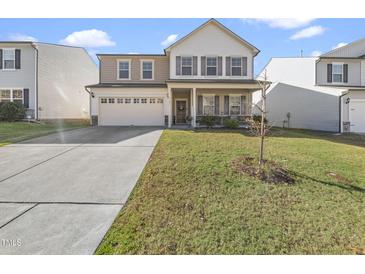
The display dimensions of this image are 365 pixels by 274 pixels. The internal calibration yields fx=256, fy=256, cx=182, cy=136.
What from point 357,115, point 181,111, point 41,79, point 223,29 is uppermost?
point 223,29

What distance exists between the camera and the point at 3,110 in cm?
1833

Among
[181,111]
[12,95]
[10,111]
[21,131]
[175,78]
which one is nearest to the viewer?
[21,131]

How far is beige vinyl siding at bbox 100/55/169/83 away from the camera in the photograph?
64.6 feet

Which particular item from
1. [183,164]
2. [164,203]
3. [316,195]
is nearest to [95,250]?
[164,203]

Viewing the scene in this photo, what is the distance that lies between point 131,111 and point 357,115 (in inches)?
642

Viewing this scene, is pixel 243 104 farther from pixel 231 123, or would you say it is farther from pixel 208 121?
pixel 208 121

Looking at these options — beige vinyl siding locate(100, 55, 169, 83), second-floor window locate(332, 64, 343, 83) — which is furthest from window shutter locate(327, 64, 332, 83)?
beige vinyl siding locate(100, 55, 169, 83)

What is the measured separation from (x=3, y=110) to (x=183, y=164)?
17.3 meters

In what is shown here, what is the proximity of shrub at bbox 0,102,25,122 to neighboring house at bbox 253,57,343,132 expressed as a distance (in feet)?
59.7

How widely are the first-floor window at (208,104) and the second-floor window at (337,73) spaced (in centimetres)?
1091

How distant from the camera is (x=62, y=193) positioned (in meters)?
5.41

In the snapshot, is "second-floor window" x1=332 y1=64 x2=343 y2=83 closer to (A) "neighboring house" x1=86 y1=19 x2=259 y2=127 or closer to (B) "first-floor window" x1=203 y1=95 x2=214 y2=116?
(A) "neighboring house" x1=86 y1=19 x2=259 y2=127

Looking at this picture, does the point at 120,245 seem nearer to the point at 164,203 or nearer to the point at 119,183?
the point at 164,203

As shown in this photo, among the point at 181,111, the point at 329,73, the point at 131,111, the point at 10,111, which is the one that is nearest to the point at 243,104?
the point at 181,111
